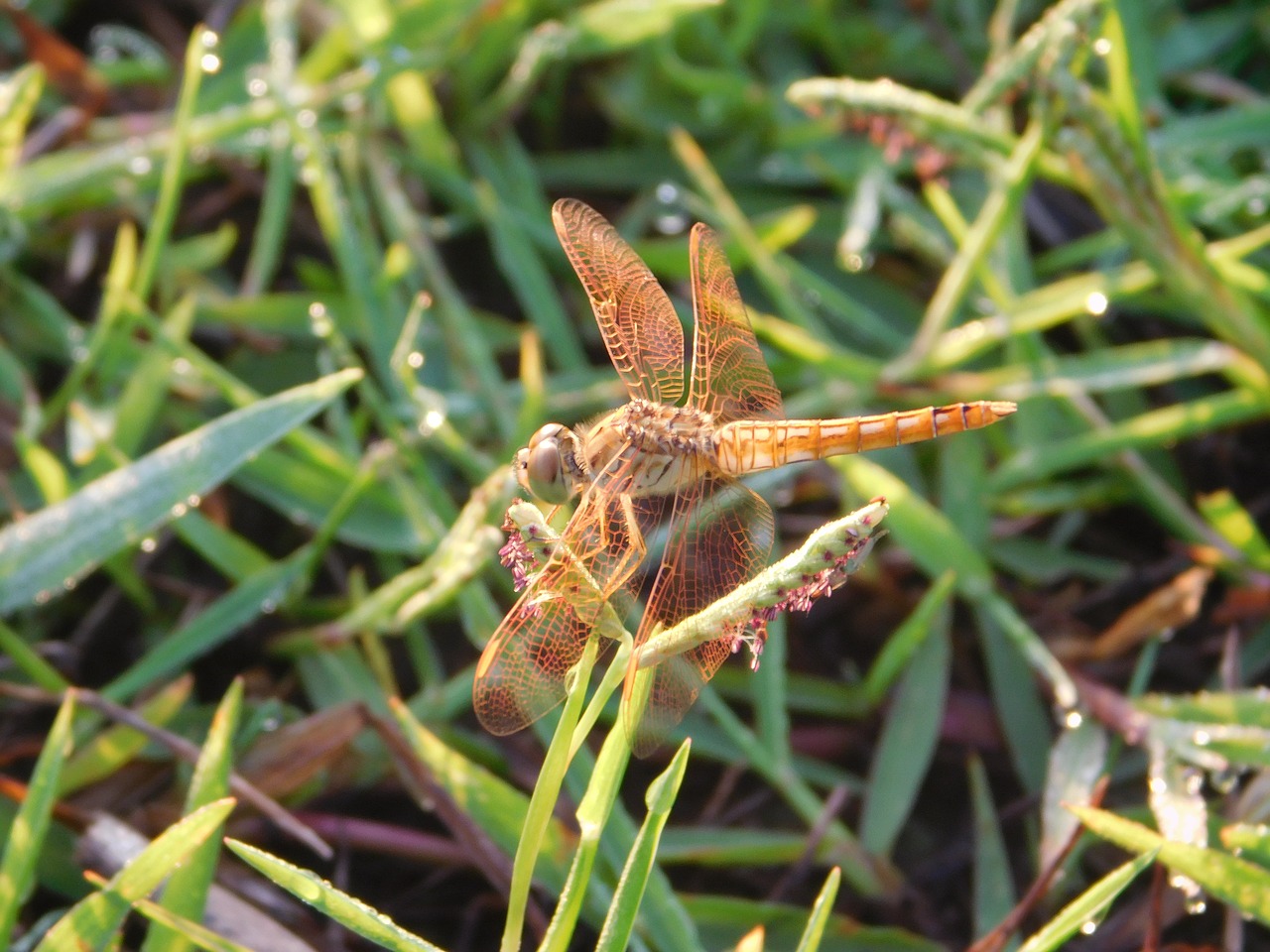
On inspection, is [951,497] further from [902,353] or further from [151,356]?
[151,356]

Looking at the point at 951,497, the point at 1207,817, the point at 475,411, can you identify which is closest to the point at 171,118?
the point at 475,411

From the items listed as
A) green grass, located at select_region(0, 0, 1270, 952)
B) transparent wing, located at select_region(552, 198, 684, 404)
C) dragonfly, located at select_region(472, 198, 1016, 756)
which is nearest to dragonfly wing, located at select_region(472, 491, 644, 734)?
dragonfly, located at select_region(472, 198, 1016, 756)

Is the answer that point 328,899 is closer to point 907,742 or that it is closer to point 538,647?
point 538,647

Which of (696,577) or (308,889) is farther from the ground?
(696,577)

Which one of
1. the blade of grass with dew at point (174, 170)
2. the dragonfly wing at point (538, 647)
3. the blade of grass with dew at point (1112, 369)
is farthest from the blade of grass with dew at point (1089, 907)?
the blade of grass with dew at point (174, 170)

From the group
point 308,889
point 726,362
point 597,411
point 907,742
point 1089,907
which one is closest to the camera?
point 308,889

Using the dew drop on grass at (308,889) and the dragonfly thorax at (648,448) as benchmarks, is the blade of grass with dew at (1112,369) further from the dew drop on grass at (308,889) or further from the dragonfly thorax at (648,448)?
the dew drop on grass at (308,889)

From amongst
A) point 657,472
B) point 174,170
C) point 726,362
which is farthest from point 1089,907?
point 174,170

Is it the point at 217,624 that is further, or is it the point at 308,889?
the point at 217,624
